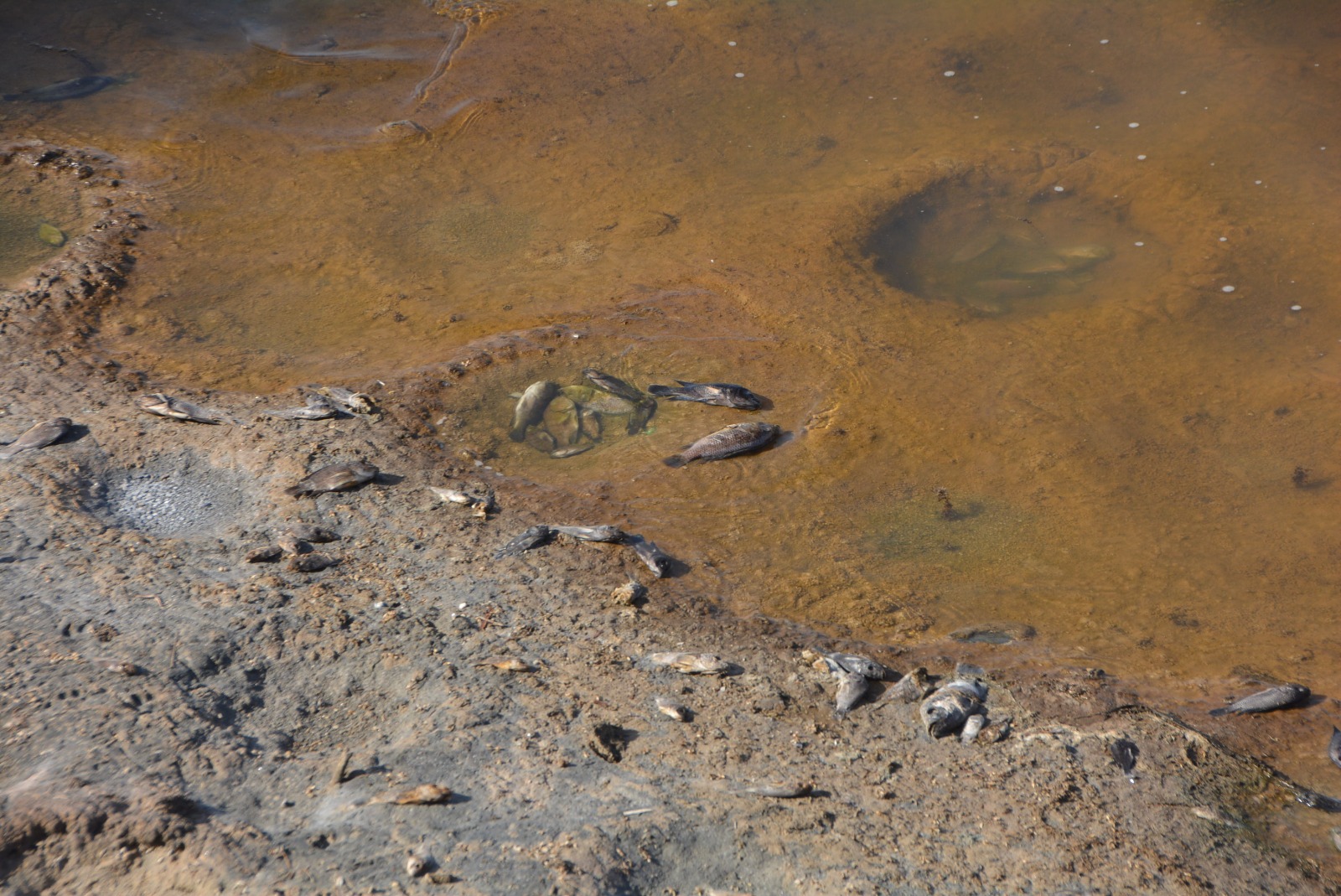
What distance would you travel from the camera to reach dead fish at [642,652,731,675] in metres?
3.29

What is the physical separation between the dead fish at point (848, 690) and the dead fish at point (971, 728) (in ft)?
1.22

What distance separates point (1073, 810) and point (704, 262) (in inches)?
157

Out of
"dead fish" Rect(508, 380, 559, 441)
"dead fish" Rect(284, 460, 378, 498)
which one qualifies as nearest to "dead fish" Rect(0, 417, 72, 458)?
"dead fish" Rect(284, 460, 378, 498)

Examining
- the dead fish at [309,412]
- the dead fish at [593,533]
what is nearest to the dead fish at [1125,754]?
the dead fish at [593,533]

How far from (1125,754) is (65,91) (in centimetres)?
899

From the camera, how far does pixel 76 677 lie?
2867 mm

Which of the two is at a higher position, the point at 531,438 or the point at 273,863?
the point at 273,863

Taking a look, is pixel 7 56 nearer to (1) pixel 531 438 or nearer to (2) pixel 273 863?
(1) pixel 531 438

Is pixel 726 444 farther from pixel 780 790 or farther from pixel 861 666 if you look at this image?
pixel 780 790

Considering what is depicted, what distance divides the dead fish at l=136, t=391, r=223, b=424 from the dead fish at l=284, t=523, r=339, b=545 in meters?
1.03

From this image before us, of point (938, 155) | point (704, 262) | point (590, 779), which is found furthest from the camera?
point (938, 155)

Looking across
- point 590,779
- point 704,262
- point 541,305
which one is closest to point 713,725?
point 590,779

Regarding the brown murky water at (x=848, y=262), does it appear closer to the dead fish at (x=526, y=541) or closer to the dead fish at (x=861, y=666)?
the dead fish at (x=861, y=666)

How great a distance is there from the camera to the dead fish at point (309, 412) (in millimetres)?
4437
